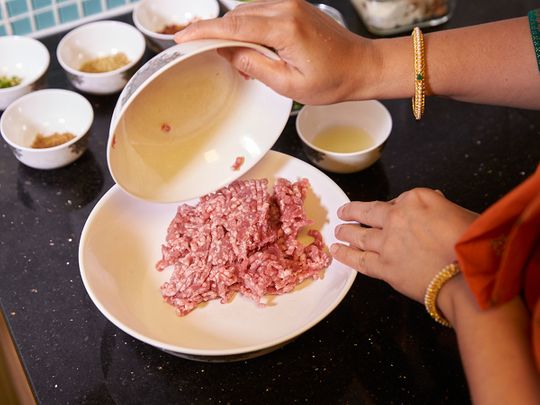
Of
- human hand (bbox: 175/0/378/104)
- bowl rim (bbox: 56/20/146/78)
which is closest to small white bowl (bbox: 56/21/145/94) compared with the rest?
bowl rim (bbox: 56/20/146/78)

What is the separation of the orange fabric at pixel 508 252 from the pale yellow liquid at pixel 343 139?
687 mm

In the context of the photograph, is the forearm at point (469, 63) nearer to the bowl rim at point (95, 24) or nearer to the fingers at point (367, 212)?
the fingers at point (367, 212)

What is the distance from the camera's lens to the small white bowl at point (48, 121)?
1.51m

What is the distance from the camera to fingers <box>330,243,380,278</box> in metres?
1.13

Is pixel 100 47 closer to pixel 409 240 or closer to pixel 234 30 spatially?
pixel 234 30

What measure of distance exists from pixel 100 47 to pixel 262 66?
772mm

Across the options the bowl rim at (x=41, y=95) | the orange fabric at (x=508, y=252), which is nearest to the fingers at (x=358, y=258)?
the orange fabric at (x=508, y=252)

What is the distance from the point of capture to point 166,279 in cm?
132

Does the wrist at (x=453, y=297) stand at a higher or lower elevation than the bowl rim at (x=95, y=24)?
higher

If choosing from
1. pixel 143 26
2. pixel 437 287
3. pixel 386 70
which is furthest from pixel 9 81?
pixel 437 287

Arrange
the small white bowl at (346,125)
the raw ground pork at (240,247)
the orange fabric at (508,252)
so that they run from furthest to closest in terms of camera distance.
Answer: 1. the small white bowl at (346,125)
2. the raw ground pork at (240,247)
3. the orange fabric at (508,252)

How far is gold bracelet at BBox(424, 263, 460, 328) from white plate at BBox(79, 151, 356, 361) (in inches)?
7.0

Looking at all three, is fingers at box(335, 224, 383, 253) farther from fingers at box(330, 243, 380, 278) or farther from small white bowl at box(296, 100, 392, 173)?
small white bowl at box(296, 100, 392, 173)

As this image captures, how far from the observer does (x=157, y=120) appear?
1311mm
